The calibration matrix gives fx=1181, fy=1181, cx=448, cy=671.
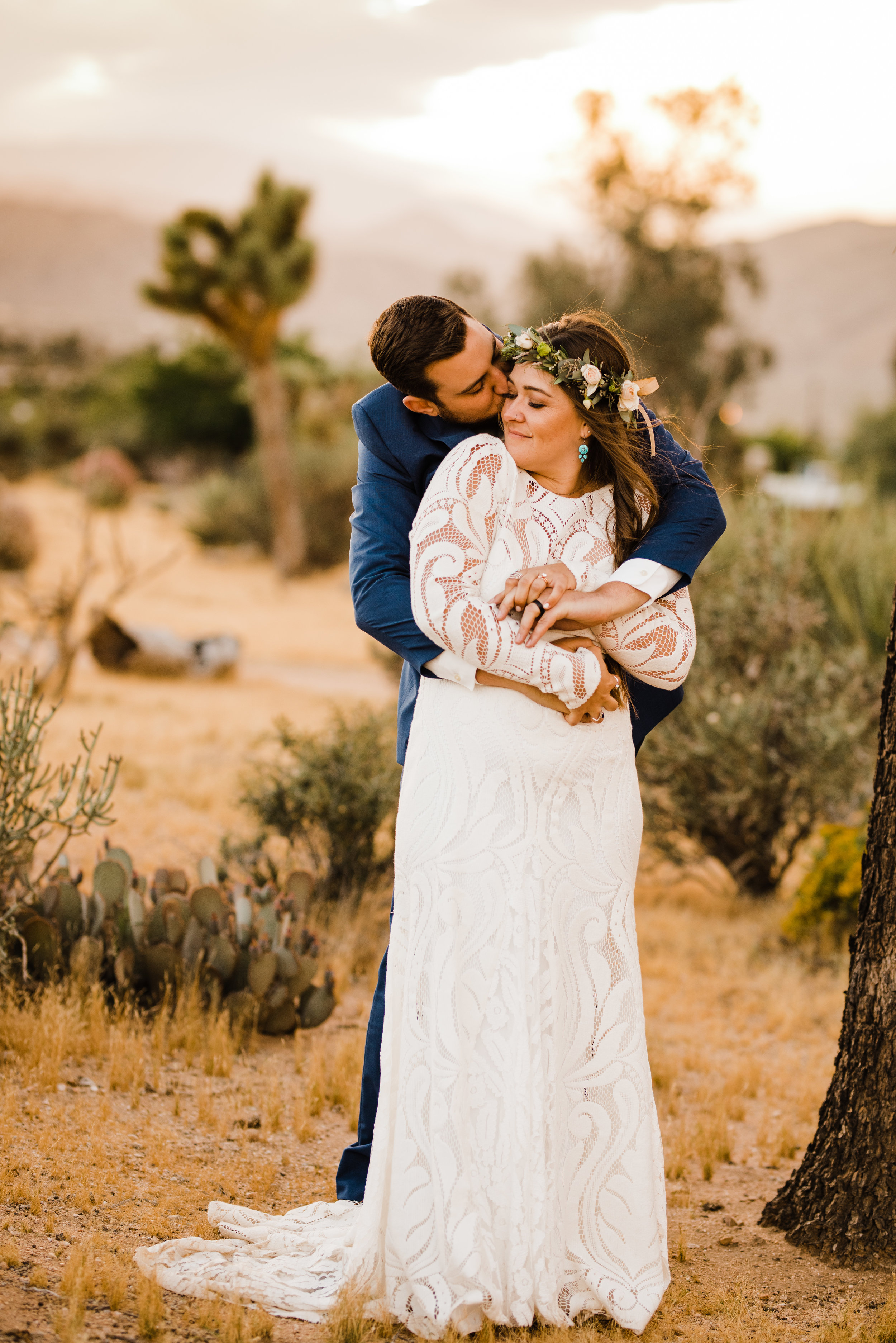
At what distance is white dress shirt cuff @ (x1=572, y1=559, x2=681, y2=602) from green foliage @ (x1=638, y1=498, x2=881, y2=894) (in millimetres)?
4258

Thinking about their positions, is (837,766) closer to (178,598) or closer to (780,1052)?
(780,1052)

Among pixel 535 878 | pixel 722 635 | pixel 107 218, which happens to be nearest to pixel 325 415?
pixel 722 635

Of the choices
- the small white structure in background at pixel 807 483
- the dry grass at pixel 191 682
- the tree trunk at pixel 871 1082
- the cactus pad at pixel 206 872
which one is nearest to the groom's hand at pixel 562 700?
the tree trunk at pixel 871 1082

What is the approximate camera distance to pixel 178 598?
2047cm

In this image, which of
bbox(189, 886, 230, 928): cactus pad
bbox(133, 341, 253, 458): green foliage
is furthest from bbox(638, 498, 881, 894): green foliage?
bbox(133, 341, 253, 458): green foliage

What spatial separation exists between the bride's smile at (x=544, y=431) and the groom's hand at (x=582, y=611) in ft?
0.94

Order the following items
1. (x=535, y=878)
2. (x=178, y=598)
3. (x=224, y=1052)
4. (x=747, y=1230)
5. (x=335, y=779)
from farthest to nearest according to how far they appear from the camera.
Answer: (x=178, y=598), (x=335, y=779), (x=224, y=1052), (x=747, y=1230), (x=535, y=878)

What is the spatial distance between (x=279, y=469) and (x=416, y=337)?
66.6 ft

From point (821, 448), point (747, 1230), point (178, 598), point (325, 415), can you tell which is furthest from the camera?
point (821, 448)

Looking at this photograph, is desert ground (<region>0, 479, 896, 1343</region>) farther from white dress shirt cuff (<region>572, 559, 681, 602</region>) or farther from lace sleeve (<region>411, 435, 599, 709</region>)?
white dress shirt cuff (<region>572, 559, 681, 602</region>)

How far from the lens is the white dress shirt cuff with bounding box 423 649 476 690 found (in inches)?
103

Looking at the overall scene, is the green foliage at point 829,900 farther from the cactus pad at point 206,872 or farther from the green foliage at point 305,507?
the green foliage at point 305,507

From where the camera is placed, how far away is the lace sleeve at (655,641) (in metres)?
2.73

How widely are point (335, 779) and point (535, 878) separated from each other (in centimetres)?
375
